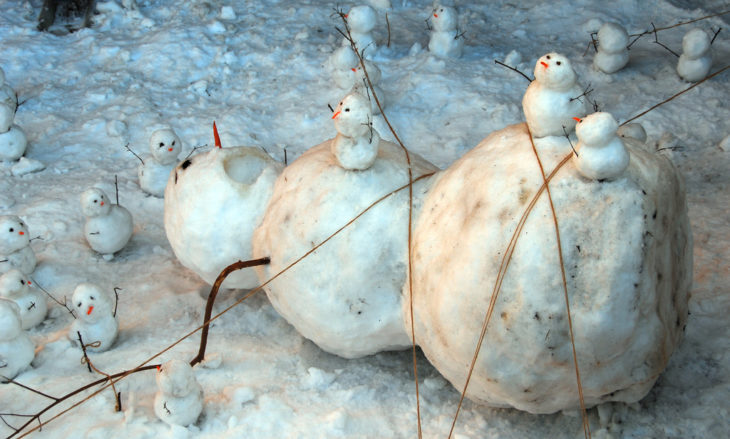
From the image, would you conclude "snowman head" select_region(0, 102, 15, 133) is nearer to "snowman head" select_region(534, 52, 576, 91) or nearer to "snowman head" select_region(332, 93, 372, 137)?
"snowman head" select_region(332, 93, 372, 137)

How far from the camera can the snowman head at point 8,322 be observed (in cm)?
296

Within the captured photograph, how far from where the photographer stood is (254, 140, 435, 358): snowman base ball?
2846 mm

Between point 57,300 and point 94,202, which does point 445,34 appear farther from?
point 57,300

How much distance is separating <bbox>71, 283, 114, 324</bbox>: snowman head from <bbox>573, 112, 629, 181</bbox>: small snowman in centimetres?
192

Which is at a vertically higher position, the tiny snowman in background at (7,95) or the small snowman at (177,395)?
the small snowman at (177,395)

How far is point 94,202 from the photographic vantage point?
3709mm

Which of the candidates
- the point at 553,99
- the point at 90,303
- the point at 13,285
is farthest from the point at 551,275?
A: the point at 13,285

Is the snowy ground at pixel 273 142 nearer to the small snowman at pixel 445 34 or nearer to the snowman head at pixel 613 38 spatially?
the small snowman at pixel 445 34

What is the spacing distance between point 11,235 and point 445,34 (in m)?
2.76

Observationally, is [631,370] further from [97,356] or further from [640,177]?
[97,356]

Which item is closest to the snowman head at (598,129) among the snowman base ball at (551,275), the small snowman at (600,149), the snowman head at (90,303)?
the small snowman at (600,149)

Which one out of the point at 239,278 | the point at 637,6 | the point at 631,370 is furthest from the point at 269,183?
the point at 637,6

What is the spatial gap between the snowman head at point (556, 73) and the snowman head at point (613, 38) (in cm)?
239

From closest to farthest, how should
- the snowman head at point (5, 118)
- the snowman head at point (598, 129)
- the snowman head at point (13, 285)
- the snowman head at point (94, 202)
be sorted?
1. the snowman head at point (598, 129)
2. the snowman head at point (13, 285)
3. the snowman head at point (94, 202)
4. the snowman head at point (5, 118)
